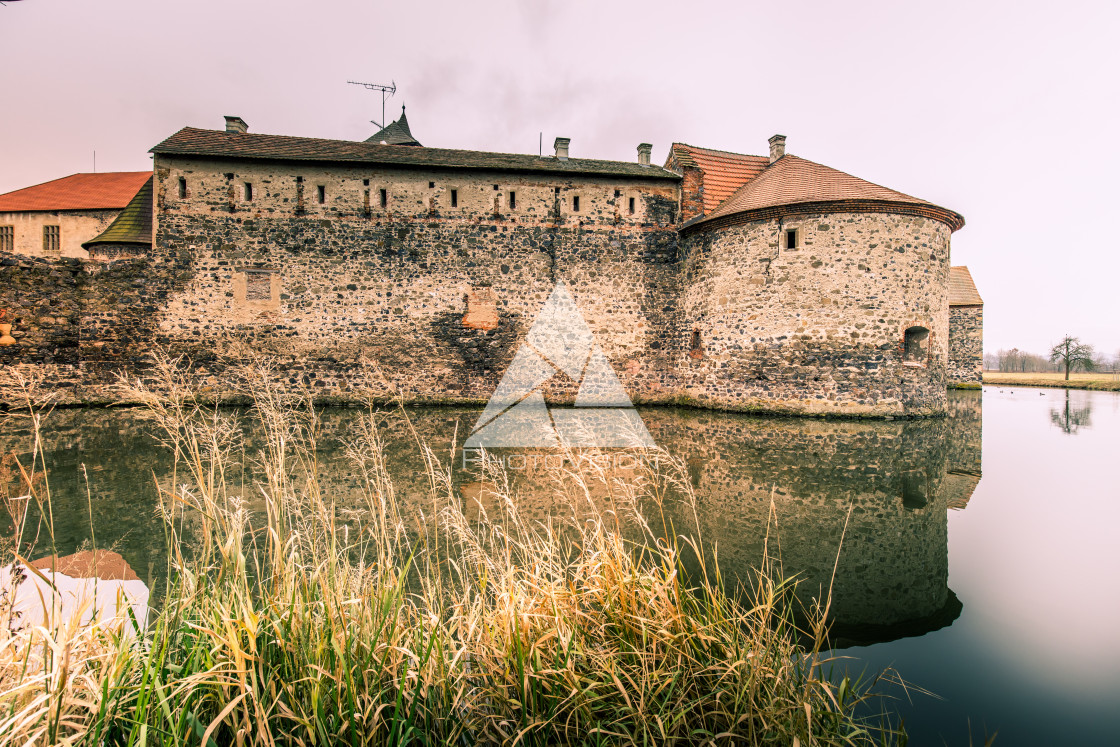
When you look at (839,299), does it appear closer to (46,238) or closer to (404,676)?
(404,676)

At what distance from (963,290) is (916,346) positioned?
52.2 feet

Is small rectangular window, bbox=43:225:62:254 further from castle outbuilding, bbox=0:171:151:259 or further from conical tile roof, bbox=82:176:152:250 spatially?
conical tile roof, bbox=82:176:152:250

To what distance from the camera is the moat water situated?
2.05 metres

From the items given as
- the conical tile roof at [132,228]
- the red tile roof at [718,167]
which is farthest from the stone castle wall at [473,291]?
the red tile roof at [718,167]

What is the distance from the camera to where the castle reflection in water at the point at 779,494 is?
289 cm

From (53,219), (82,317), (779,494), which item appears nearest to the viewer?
(779,494)

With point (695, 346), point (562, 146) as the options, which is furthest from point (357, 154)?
point (695, 346)

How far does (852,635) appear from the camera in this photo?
2.33 metres

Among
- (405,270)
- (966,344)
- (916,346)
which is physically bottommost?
(916,346)

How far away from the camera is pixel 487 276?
→ 1274 centimetres

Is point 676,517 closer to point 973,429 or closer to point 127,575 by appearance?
point 127,575

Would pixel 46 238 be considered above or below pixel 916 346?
above

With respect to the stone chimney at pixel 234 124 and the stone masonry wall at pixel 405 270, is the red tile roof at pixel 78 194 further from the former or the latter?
the stone masonry wall at pixel 405 270

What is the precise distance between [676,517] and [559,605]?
224 centimetres
